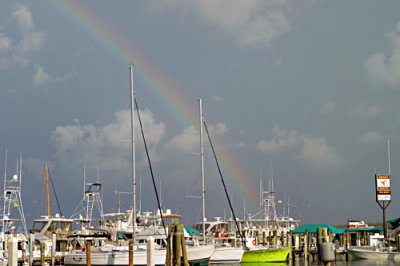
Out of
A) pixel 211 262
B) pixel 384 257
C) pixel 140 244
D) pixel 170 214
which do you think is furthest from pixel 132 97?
pixel 384 257

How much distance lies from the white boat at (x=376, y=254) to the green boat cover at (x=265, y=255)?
364 inches

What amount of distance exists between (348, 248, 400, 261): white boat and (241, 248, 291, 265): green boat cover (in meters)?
9.24

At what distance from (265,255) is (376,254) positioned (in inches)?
499

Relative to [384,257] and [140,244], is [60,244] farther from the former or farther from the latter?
[384,257]

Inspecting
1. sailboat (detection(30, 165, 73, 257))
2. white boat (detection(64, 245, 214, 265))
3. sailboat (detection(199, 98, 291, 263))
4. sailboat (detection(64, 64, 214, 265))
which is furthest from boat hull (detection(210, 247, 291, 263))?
sailboat (detection(30, 165, 73, 257))

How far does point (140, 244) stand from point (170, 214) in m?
21.0

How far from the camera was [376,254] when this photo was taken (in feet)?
185

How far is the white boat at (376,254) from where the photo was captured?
54.9 meters

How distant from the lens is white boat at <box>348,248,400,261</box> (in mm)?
54875

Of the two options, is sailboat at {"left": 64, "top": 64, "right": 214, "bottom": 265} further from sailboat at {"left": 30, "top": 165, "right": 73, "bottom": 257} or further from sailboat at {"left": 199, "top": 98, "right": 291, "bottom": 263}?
sailboat at {"left": 30, "top": 165, "right": 73, "bottom": 257}

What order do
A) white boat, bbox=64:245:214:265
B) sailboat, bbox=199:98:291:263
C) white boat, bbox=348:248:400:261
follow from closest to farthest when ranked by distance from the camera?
white boat, bbox=64:245:214:265, sailboat, bbox=199:98:291:263, white boat, bbox=348:248:400:261

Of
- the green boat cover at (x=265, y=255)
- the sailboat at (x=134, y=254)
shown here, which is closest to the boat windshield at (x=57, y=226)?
the sailboat at (x=134, y=254)

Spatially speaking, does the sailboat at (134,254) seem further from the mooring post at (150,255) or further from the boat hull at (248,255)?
the mooring post at (150,255)

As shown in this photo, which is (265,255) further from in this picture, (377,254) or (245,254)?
(377,254)
